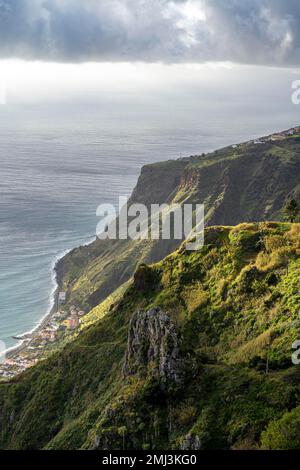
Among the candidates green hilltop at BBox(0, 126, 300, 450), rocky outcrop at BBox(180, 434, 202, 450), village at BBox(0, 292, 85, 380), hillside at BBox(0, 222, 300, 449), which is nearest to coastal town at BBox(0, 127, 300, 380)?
village at BBox(0, 292, 85, 380)

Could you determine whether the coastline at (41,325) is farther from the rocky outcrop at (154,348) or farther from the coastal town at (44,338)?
the rocky outcrop at (154,348)

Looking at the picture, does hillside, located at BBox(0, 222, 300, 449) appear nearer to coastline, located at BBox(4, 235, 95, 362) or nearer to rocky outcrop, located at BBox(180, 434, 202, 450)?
rocky outcrop, located at BBox(180, 434, 202, 450)

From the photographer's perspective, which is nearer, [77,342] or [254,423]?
[254,423]

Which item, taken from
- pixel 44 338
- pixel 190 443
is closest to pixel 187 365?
pixel 190 443

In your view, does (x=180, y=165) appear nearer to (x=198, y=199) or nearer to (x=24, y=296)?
(x=198, y=199)

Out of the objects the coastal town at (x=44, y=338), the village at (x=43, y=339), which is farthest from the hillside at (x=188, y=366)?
the village at (x=43, y=339)

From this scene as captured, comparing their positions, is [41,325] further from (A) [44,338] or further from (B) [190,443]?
(B) [190,443]
